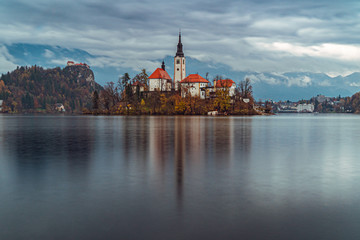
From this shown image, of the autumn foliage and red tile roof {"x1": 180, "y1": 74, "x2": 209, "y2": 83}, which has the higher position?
red tile roof {"x1": 180, "y1": 74, "x2": 209, "y2": 83}

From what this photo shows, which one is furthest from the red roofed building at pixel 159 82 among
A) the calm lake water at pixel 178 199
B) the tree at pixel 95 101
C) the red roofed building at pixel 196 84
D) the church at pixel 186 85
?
the calm lake water at pixel 178 199

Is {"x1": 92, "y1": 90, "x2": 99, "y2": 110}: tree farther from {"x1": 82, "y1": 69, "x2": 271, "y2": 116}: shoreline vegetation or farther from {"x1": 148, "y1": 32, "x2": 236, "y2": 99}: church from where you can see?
{"x1": 148, "y1": 32, "x2": 236, "y2": 99}: church

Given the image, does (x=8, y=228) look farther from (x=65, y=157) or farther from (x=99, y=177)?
(x=65, y=157)

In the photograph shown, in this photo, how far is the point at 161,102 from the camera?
167 m

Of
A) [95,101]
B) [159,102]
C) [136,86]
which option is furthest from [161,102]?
[95,101]

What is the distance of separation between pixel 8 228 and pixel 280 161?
1625 cm

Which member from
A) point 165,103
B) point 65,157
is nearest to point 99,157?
point 65,157

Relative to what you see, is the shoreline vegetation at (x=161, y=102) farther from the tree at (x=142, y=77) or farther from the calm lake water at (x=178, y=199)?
the calm lake water at (x=178, y=199)

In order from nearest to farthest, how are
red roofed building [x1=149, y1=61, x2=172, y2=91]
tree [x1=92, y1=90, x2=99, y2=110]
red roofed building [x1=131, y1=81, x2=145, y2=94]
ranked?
tree [x1=92, y1=90, x2=99, y2=110] → red roofed building [x1=131, y1=81, x2=145, y2=94] → red roofed building [x1=149, y1=61, x2=172, y2=91]

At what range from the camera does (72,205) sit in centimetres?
1048

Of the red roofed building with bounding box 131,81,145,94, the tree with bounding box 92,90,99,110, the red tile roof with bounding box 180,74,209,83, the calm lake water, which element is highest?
the red tile roof with bounding box 180,74,209,83

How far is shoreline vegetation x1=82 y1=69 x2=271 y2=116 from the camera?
15838cm

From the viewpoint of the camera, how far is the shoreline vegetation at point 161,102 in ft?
520

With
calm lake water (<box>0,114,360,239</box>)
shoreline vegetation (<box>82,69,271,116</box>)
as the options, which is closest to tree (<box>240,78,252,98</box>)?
shoreline vegetation (<box>82,69,271,116</box>)
